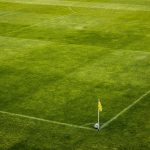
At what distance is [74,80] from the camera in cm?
2120

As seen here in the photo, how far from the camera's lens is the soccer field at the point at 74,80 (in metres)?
15.9

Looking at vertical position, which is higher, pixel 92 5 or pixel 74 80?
pixel 74 80

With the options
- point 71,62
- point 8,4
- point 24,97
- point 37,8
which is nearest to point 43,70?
point 71,62

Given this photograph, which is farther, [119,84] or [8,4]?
[8,4]

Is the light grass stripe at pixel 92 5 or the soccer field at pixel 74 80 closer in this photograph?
the soccer field at pixel 74 80

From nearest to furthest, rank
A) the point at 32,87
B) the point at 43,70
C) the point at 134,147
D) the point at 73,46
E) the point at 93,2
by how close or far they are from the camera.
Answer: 1. the point at 134,147
2. the point at 32,87
3. the point at 43,70
4. the point at 73,46
5. the point at 93,2

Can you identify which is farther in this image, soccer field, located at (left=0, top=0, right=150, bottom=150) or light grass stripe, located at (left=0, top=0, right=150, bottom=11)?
light grass stripe, located at (left=0, top=0, right=150, bottom=11)

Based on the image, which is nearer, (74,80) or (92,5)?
(74,80)

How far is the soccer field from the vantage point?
1595 centimetres

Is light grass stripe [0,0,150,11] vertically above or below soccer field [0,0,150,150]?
below

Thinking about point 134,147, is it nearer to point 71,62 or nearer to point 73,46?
point 71,62

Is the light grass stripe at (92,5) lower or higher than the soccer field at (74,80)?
lower

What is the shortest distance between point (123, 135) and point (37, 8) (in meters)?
25.7

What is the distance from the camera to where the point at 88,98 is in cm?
1911
